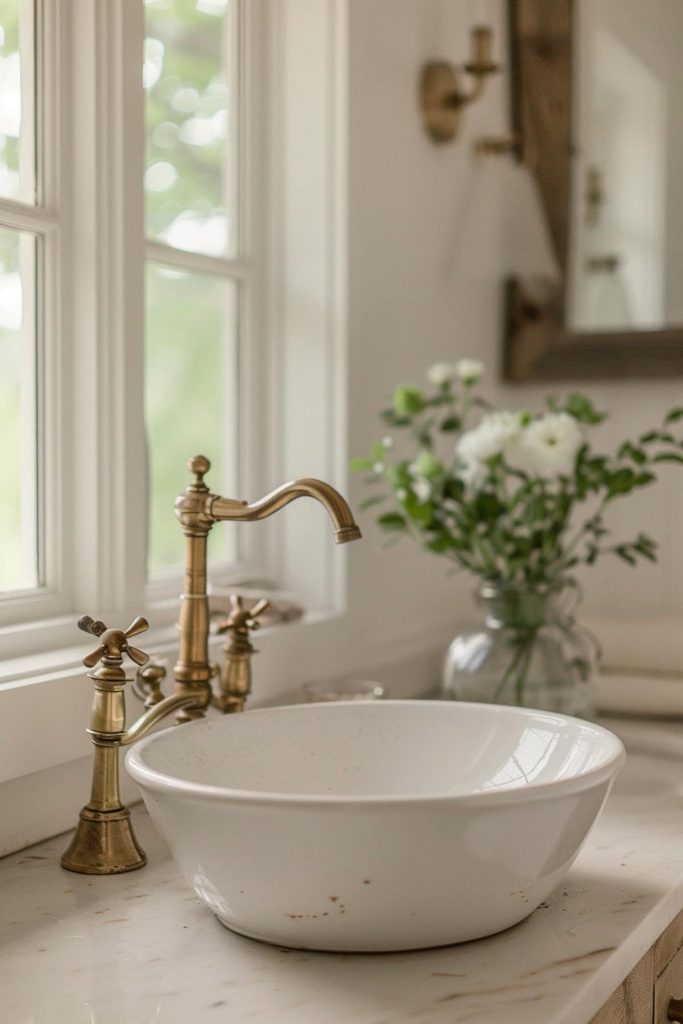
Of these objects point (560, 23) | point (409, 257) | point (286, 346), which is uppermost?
point (560, 23)

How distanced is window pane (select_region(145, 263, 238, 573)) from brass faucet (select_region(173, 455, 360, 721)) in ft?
1.22

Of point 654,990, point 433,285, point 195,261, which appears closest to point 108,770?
point 654,990

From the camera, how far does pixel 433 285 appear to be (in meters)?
1.82

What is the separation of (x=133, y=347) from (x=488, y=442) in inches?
16.7

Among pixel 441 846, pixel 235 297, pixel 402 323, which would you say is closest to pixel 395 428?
pixel 402 323

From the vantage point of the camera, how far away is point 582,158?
6.54ft

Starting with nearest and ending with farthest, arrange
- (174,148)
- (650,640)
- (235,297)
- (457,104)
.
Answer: (174,148), (235,297), (650,640), (457,104)

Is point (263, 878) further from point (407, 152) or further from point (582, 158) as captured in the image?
point (582, 158)

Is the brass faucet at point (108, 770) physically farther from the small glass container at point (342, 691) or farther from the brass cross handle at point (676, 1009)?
the brass cross handle at point (676, 1009)

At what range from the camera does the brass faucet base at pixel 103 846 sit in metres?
0.99

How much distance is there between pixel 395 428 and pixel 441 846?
1006 millimetres

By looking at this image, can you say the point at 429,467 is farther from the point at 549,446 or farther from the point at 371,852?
the point at 371,852

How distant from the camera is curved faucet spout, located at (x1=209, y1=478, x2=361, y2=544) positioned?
1004mm

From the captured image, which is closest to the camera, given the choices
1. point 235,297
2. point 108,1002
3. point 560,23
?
point 108,1002
